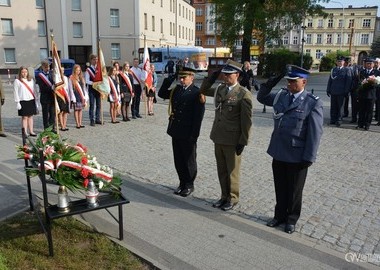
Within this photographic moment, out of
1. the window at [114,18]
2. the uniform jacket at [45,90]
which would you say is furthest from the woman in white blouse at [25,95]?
the window at [114,18]

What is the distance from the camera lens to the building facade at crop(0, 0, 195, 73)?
40.0 meters

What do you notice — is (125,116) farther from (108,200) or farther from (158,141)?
(108,200)

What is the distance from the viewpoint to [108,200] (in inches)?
166

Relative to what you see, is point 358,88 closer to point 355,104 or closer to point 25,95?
point 355,104


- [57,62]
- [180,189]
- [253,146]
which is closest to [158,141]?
[253,146]

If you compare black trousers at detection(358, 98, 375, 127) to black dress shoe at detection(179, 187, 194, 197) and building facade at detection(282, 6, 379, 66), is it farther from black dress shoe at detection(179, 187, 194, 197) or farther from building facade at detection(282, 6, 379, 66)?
building facade at detection(282, 6, 379, 66)

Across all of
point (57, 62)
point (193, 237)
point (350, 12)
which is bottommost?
point (193, 237)

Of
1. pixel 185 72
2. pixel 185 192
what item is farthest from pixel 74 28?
pixel 185 192

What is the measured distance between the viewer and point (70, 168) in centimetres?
400

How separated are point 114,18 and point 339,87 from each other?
40369 mm

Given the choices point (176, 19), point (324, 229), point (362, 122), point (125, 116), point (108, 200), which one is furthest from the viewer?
point (176, 19)

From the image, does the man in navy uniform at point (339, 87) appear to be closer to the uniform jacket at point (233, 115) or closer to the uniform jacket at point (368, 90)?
the uniform jacket at point (368, 90)

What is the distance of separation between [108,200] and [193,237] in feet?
3.61

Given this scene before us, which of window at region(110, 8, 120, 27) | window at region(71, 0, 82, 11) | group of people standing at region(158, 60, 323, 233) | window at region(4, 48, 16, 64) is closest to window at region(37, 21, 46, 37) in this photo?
window at region(4, 48, 16, 64)
